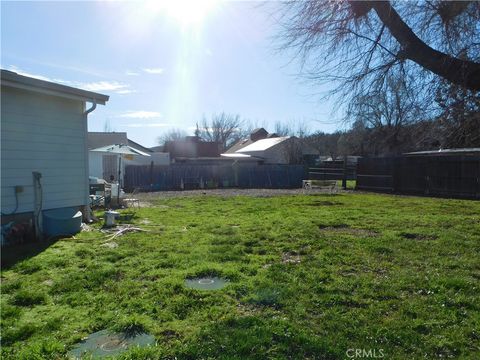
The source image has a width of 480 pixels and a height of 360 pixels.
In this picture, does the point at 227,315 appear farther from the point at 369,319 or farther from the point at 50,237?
the point at 50,237

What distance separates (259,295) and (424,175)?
1645cm

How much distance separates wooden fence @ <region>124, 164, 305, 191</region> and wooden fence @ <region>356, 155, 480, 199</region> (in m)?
6.07

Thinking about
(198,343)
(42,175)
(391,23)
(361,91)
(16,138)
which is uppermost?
(391,23)

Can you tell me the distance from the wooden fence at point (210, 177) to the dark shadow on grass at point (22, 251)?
14935 millimetres

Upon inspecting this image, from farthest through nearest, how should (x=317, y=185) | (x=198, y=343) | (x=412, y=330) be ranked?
(x=317, y=185)
(x=412, y=330)
(x=198, y=343)

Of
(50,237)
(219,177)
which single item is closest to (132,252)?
(50,237)

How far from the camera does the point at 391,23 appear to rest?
13.8ft

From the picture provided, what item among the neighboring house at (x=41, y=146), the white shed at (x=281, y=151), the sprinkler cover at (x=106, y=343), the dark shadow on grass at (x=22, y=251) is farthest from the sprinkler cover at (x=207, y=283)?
the white shed at (x=281, y=151)

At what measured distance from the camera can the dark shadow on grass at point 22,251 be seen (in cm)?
540

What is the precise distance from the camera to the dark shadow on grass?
→ 5.40 meters

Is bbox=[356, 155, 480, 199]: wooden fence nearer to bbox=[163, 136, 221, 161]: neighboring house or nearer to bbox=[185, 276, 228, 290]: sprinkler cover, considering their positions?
bbox=[185, 276, 228, 290]: sprinkler cover

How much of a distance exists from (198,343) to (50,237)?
5.32m

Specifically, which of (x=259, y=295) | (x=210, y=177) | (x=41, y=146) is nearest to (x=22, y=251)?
(x=41, y=146)

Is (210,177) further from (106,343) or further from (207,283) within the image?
(106,343)
